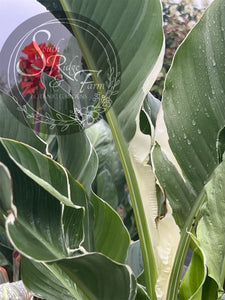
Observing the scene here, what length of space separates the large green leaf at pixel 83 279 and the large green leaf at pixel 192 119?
0.52 ft

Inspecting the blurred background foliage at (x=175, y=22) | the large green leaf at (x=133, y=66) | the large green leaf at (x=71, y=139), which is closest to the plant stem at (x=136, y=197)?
the large green leaf at (x=133, y=66)

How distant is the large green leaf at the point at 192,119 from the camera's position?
2.32ft

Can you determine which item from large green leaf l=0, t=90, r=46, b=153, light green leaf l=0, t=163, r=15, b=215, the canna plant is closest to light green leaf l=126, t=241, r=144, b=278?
the canna plant

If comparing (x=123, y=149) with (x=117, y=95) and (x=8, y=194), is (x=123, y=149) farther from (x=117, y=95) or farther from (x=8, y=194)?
(x=8, y=194)

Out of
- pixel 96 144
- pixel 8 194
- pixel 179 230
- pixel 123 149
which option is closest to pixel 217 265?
pixel 179 230

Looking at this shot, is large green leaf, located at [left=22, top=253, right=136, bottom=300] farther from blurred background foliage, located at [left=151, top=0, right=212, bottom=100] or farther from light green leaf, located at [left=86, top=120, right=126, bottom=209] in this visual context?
blurred background foliage, located at [left=151, top=0, right=212, bottom=100]

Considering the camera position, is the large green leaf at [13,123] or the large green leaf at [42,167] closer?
the large green leaf at [42,167]

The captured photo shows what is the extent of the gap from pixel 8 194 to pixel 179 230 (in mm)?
377

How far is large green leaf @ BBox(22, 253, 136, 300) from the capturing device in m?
0.55

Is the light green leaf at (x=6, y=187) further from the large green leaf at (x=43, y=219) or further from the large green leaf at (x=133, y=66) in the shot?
the large green leaf at (x=133, y=66)

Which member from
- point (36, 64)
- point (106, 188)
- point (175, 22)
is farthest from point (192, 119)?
point (175, 22)

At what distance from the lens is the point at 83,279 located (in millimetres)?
594

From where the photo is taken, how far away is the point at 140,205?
0.76 meters

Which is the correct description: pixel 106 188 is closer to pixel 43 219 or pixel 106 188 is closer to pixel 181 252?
pixel 181 252
